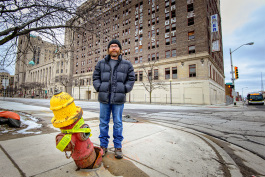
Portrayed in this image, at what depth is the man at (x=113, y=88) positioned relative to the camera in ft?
6.79

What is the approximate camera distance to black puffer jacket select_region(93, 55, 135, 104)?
2.09m

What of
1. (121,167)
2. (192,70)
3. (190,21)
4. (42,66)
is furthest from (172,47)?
(42,66)

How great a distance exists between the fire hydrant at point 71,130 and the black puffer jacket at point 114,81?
0.66 metres

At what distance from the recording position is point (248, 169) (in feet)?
6.16

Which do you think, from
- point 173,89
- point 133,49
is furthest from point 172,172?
point 133,49

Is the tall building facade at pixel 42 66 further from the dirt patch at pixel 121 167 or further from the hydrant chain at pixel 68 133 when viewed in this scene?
the dirt patch at pixel 121 167

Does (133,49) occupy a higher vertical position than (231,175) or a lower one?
higher

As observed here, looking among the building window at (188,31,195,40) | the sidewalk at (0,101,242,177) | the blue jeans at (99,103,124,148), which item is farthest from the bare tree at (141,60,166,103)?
the blue jeans at (99,103,124,148)

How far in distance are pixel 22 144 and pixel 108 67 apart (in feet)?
6.88

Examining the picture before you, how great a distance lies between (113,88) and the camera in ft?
6.93

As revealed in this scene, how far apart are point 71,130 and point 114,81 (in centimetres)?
104

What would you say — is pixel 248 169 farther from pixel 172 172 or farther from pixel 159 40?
pixel 159 40

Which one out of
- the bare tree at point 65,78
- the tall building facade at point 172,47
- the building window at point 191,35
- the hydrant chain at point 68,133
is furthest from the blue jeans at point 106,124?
the bare tree at point 65,78

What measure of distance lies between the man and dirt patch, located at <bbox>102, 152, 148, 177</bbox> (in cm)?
18
